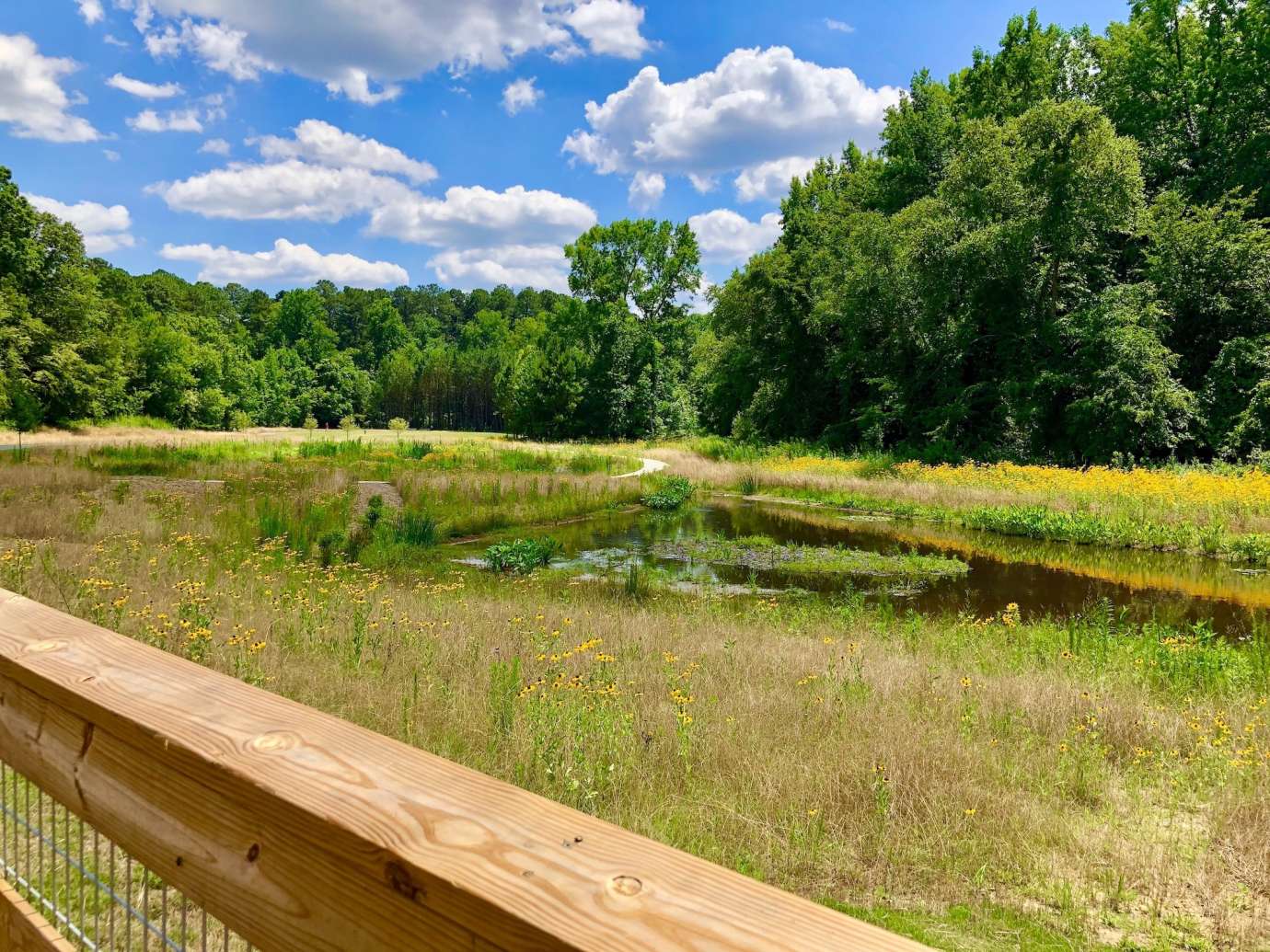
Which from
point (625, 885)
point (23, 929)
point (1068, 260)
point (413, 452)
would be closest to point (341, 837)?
point (625, 885)

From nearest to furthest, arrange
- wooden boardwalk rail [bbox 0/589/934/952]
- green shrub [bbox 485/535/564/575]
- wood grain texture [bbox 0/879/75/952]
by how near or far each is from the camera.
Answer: wooden boardwalk rail [bbox 0/589/934/952] → wood grain texture [bbox 0/879/75/952] → green shrub [bbox 485/535/564/575]

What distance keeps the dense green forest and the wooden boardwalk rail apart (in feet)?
102

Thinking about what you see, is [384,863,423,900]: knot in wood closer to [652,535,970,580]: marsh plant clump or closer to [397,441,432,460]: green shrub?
[652,535,970,580]: marsh plant clump

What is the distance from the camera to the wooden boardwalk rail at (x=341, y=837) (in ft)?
2.42

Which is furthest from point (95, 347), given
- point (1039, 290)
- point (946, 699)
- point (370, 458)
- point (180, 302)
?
point (946, 699)

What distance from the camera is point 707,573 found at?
50.8 feet

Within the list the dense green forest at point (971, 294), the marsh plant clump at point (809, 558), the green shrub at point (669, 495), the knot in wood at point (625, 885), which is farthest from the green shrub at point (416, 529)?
the dense green forest at point (971, 294)

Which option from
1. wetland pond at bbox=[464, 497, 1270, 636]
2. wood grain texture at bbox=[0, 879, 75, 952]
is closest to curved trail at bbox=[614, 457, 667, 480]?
wetland pond at bbox=[464, 497, 1270, 636]

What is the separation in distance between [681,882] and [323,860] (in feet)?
1.47

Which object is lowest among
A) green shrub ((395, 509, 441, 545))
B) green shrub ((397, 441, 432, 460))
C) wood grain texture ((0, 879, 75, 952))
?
green shrub ((395, 509, 441, 545))

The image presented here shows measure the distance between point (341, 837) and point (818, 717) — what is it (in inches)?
213

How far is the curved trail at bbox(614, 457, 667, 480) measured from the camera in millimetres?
30094

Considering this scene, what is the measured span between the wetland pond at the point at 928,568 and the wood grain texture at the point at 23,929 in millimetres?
12304

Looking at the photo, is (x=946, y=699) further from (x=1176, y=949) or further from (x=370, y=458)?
(x=370, y=458)
